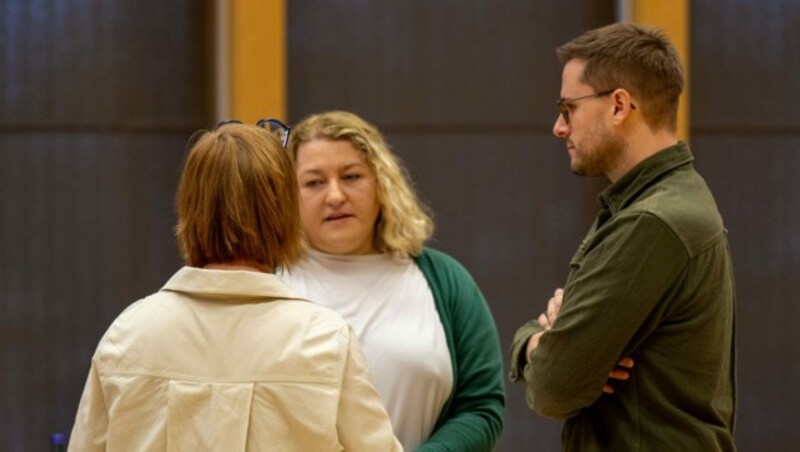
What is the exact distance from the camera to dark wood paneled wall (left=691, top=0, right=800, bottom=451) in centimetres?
531

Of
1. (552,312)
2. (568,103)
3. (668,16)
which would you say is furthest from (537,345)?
(668,16)

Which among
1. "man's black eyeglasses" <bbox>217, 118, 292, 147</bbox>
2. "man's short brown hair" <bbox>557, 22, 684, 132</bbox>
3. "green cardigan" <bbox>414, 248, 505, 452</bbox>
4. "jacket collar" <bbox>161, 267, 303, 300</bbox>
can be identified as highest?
"man's short brown hair" <bbox>557, 22, 684, 132</bbox>

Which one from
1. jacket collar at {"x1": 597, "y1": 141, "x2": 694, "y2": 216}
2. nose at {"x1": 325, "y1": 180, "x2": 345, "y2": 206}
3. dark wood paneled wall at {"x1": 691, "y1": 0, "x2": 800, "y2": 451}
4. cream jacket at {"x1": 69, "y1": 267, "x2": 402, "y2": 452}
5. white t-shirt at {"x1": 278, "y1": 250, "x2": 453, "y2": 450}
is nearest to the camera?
cream jacket at {"x1": 69, "y1": 267, "x2": 402, "y2": 452}

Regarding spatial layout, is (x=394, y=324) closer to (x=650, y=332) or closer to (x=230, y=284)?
(x=650, y=332)

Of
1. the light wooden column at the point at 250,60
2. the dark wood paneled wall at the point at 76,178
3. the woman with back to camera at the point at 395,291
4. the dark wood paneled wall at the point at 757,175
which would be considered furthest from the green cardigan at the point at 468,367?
the dark wood paneled wall at the point at 757,175

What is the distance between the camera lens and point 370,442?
7.22ft

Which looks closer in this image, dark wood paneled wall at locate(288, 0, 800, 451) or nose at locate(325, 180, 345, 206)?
nose at locate(325, 180, 345, 206)

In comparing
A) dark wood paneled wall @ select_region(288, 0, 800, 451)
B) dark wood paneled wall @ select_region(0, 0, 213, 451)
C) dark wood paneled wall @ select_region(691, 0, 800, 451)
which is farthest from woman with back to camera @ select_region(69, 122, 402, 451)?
dark wood paneled wall @ select_region(691, 0, 800, 451)

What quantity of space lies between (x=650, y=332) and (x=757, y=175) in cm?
300

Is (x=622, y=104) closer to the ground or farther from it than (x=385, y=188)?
farther from it

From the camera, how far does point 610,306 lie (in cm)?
251

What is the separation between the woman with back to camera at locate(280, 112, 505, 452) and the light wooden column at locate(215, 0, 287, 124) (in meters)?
1.42

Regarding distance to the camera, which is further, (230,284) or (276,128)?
(276,128)

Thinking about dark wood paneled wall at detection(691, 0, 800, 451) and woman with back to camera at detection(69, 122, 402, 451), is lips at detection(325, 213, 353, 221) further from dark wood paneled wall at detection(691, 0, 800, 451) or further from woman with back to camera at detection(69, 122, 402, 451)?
dark wood paneled wall at detection(691, 0, 800, 451)
